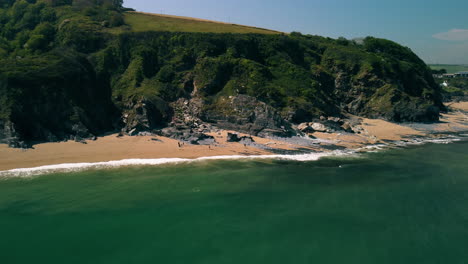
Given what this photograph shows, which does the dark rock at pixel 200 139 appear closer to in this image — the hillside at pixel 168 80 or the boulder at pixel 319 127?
the hillside at pixel 168 80

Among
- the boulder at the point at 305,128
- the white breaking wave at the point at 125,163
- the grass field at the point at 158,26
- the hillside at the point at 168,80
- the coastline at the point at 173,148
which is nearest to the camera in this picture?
the white breaking wave at the point at 125,163

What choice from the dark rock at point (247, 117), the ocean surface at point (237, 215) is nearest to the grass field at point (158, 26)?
the dark rock at point (247, 117)

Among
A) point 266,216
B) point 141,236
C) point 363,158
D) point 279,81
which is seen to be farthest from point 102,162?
point 279,81

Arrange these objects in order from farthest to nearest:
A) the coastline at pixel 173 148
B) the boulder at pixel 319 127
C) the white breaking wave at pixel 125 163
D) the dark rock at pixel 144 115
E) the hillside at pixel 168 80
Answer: the boulder at pixel 319 127 < the dark rock at pixel 144 115 < the hillside at pixel 168 80 < the coastline at pixel 173 148 < the white breaking wave at pixel 125 163

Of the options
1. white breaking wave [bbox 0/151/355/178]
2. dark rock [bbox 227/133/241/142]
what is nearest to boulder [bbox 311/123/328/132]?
white breaking wave [bbox 0/151/355/178]

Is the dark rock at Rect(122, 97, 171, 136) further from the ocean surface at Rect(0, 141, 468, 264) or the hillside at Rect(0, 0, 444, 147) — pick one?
the ocean surface at Rect(0, 141, 468, 264)
